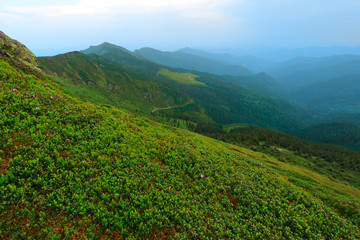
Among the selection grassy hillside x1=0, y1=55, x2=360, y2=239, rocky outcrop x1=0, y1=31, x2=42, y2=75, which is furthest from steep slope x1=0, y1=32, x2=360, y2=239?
rocky outcrop x1=0, y1=31, x2=42, y2=75

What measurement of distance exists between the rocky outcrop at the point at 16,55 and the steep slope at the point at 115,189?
7.67 meters

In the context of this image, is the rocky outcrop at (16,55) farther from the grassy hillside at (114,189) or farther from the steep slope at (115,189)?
the grassy hillside at (114,189)

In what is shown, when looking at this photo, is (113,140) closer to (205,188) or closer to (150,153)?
(150,153)

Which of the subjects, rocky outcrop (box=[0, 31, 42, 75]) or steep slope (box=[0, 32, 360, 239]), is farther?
rocky outcrop (box=[0, 31, 42, 75])

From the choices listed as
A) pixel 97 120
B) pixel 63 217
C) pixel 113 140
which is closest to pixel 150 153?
pixel 113 140

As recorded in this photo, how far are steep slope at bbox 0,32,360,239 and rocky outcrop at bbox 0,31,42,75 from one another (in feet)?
25.2

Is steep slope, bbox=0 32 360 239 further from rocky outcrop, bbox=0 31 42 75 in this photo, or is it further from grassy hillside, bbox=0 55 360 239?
rocky outcrop, bbox=0 31 42 75

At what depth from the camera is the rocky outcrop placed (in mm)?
23797

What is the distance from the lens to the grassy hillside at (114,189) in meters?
8.62

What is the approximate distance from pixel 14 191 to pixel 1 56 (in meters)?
26.5

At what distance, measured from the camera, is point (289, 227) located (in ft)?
42.4

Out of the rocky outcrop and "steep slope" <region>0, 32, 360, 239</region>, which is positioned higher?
the rocky outcrop

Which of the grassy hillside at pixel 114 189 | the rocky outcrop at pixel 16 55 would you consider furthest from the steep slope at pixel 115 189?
the rocky outcrop at pixel 16 55

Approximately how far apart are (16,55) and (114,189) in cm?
3490
